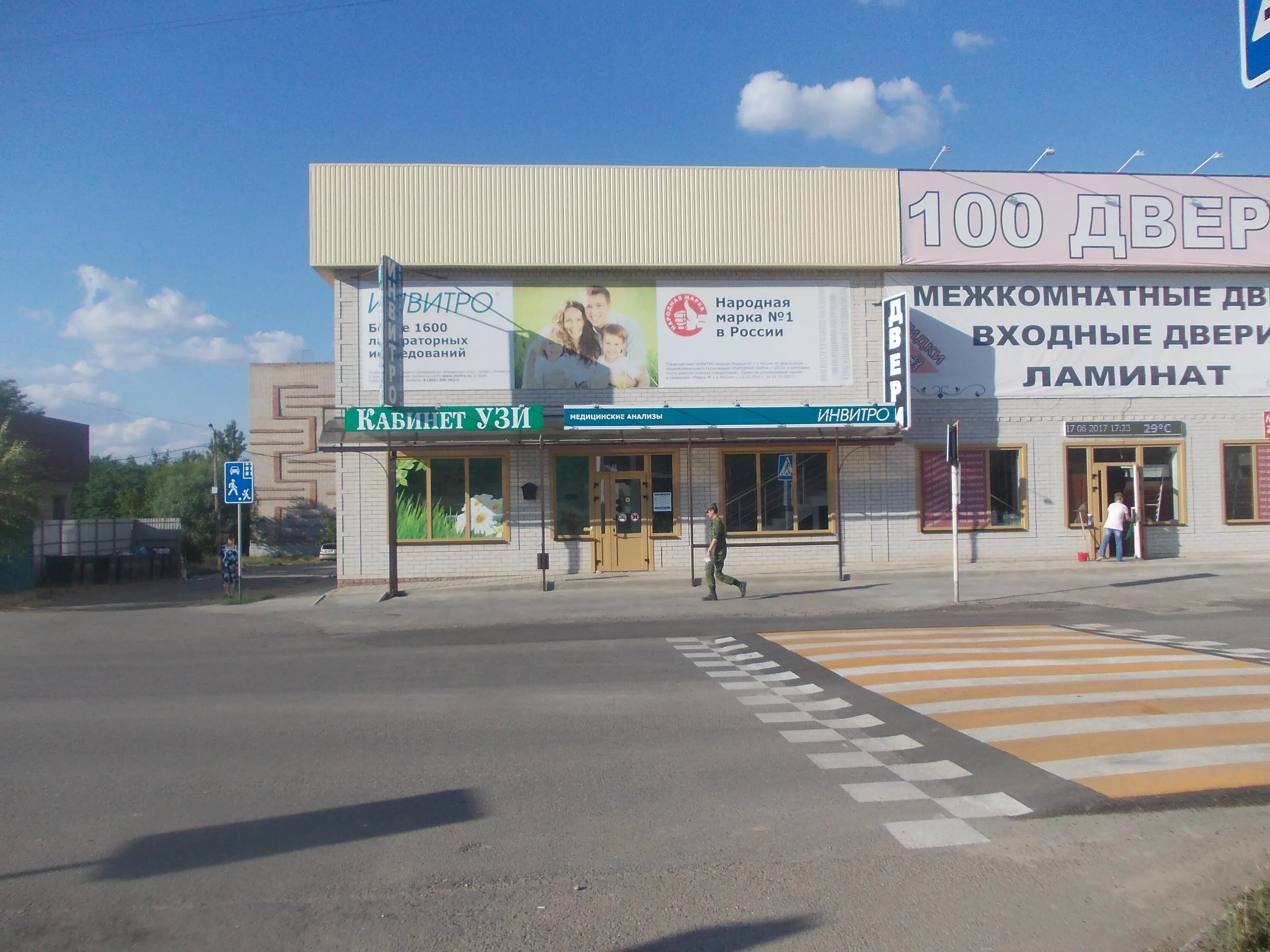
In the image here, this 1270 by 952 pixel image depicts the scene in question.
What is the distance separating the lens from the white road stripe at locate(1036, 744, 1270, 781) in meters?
6.80

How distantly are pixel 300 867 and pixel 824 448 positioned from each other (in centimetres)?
1955

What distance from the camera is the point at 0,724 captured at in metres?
9.14

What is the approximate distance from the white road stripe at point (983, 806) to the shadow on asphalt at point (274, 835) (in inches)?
113

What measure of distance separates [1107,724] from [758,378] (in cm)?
1613

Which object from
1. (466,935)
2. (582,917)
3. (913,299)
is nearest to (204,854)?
(466,935)

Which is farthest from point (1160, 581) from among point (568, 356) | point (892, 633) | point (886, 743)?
point (886, 743)

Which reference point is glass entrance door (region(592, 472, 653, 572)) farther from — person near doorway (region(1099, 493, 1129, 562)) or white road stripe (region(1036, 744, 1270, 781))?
white road stripe (region(1036, 744, 1270, 781))

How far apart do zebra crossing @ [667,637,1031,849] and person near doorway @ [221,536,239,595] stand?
682 inches

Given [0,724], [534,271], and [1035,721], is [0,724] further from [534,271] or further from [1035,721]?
[534,271]

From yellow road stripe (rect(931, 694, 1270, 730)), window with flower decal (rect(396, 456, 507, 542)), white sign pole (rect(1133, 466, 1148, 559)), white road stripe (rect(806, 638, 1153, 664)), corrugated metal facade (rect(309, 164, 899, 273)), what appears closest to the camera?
yellow road stripe (rect(931, 694, 1270, 730))

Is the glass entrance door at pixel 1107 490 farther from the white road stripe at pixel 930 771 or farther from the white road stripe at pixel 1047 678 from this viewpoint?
the white road stripe at pixel 930 771

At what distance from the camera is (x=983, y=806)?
6.25 m

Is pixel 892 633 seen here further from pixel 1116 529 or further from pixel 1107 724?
pixel 1116 529

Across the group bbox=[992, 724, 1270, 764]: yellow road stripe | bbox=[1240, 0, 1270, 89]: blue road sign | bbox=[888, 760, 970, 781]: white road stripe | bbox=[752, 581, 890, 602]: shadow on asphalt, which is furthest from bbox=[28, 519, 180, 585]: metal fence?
bbox=[1240, 0, 1270, 89]: blue road sign
